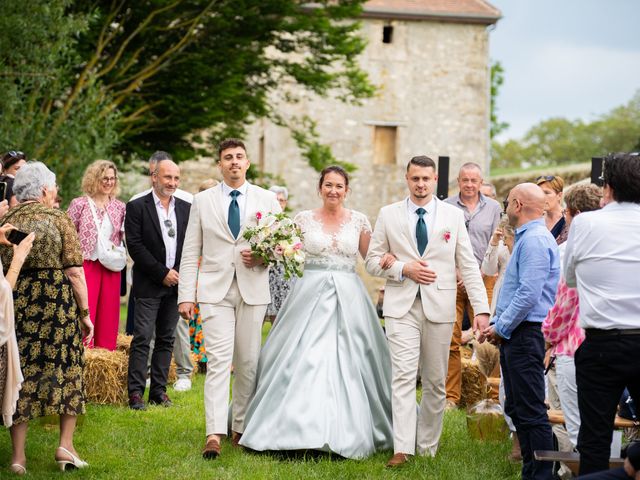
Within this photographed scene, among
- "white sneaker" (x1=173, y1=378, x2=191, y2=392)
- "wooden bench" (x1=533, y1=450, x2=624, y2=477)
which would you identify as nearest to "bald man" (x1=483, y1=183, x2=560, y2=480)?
"wooden bench" (x1=533, y1=450, x2=624, y2=477)

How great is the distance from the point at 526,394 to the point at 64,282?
330 cm

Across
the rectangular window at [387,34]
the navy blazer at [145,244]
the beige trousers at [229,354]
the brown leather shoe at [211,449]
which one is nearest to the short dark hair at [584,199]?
the beige trousers at [229,354]

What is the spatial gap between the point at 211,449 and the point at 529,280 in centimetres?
273

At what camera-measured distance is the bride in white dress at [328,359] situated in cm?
717

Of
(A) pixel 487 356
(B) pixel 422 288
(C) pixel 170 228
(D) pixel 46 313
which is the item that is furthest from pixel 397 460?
(C) pixel 170 228

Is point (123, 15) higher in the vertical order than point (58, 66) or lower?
higher

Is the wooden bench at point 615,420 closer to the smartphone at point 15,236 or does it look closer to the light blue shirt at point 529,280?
the light blue shirt at point 529,280

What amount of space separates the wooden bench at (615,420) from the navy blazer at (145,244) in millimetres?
4066

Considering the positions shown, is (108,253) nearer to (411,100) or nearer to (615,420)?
(615,420)

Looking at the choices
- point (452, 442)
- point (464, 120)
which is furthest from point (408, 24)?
point (452, 442)

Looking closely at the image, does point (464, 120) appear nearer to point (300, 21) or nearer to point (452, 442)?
point (300, 21)

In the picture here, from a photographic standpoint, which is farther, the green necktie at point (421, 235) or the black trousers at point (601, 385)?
the green necktie at point (421, 235)

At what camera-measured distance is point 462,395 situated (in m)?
9.72

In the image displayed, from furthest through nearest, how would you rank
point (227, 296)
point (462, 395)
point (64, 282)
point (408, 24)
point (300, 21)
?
point (408, 24)
point (300, 21)
point (462, 395)
point (227, 296)
point (64, 282)
